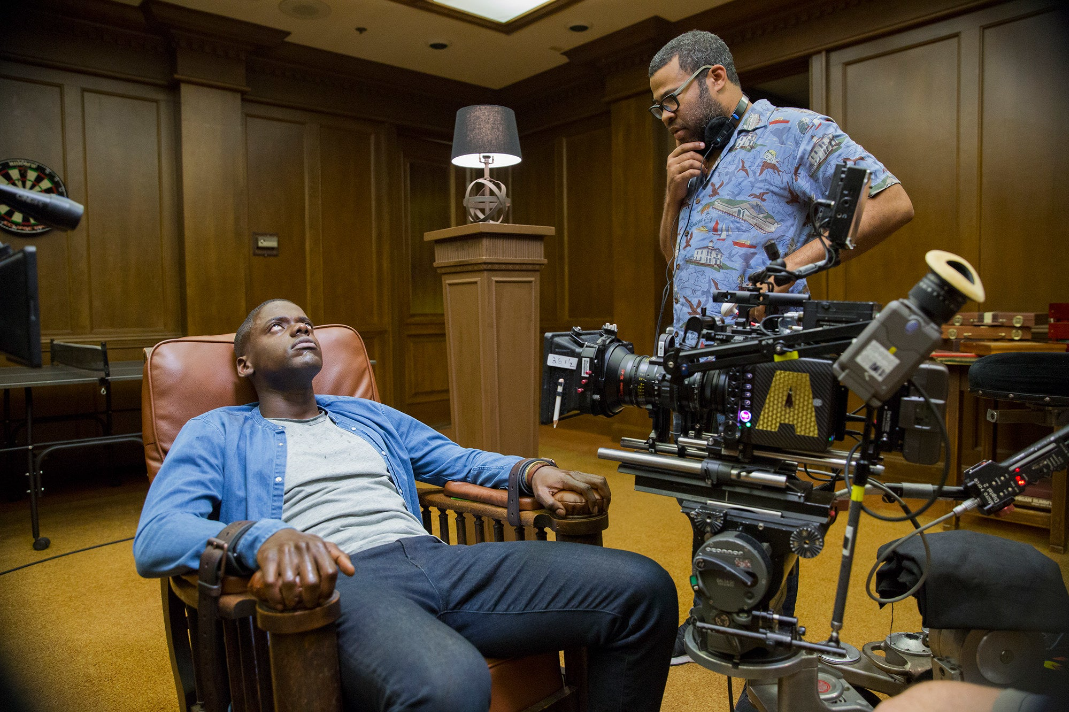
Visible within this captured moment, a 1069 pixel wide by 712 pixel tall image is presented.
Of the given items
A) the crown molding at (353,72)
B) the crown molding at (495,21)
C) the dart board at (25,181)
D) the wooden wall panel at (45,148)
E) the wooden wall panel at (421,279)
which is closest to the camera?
the dart board at (25,181)

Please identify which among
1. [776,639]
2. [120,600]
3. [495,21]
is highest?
[495,21]

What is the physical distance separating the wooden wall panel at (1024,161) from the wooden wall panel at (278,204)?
4.21m

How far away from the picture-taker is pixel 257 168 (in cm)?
491

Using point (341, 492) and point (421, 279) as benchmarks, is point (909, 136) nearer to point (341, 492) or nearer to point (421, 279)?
point (341, 492)

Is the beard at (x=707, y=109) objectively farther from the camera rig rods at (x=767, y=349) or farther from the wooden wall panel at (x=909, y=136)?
the wooden wall panel at (x=909, y=136)

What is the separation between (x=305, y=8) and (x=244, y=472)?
3.60 m

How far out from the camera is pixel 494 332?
2.32 m

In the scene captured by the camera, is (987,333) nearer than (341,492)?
No

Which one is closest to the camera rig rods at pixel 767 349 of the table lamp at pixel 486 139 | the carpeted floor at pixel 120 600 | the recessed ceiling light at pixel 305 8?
the carpeted floor at pixel 120 600

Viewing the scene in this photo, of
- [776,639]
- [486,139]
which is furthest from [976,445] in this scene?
[776,639]

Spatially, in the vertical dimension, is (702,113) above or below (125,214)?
below

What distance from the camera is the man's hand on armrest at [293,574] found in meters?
0.97

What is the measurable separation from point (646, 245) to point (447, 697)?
407 centimetres

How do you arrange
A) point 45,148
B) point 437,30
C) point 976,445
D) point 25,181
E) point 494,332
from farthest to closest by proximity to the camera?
1. point 437,30
2. point 45,148
3. point 25,181
4. point 976,445
5. point 494,332
